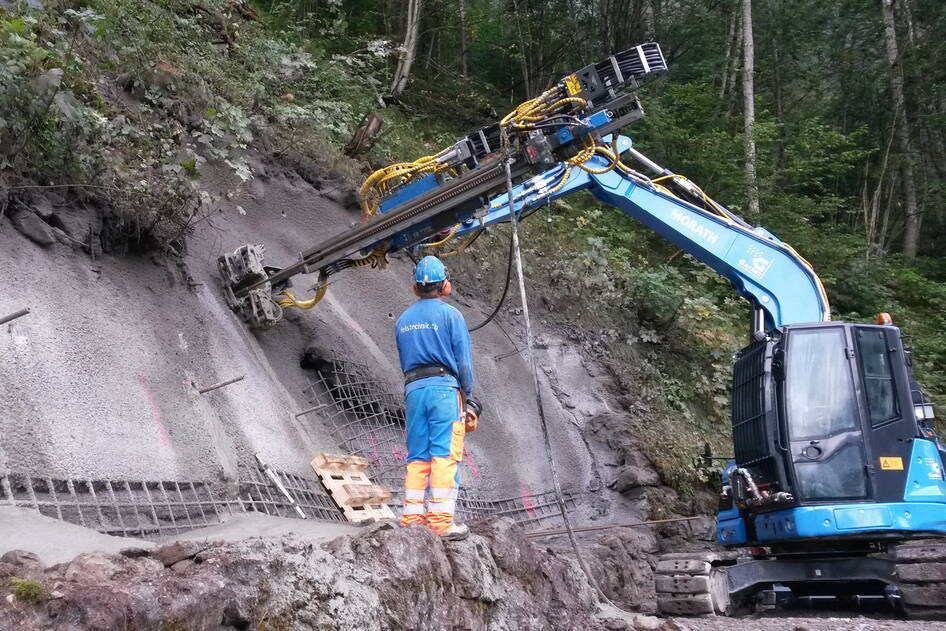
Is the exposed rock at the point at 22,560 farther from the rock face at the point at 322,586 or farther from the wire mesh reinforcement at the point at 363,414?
the wire mesh reinforcement at the point at 363,414

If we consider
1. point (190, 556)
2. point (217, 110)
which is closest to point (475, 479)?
point (217, 110)

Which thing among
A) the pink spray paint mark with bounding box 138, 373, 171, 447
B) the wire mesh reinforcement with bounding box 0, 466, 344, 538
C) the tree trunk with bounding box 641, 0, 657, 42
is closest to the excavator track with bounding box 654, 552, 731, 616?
the wire mesh reinforcement with bounding box 0, 466, 344, 538

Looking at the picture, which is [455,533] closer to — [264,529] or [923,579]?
[264,529]

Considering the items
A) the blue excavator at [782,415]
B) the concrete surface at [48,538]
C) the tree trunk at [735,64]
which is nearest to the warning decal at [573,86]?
the blue excavator at [782,415]

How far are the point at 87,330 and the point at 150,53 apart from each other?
3711mm

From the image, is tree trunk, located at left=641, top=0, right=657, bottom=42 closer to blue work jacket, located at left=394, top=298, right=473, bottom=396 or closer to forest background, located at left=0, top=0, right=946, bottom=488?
forest background, located at left=0, top=0, right=946, bottom=488

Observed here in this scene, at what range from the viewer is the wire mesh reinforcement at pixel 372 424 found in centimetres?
702

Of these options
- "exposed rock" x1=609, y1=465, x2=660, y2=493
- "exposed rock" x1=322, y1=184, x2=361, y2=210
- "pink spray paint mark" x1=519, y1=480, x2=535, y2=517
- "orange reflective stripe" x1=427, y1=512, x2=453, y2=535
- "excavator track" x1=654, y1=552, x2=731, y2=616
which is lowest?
"excavator track" x1=654, y1=552, x2=731, y2=616

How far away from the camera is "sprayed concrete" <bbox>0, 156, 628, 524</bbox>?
472 cm

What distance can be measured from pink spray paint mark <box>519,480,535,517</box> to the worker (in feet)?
10.1

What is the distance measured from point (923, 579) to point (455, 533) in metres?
3.40

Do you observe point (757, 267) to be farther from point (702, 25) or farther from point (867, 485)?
point (702, 25)

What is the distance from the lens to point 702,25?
18500 mm

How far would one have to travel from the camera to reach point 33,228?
216 inches
